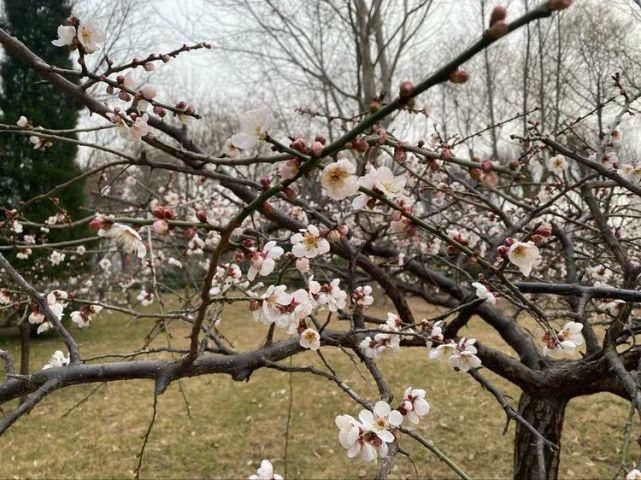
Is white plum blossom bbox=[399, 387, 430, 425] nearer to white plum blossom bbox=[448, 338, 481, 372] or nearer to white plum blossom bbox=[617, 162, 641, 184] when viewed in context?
white plum blossom bbox=[448, 338, 481, 372]

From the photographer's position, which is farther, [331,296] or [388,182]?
[331,296]

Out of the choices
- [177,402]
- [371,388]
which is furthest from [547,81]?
[177,402]

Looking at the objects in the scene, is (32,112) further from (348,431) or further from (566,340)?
(566,340)

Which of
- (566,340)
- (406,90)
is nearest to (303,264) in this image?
(566,340)

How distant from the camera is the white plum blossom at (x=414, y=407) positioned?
4.56 feet

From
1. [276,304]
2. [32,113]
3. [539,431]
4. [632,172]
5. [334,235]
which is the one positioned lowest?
[539,431]

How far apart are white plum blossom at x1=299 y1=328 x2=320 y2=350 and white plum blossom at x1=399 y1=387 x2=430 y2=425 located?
292mm

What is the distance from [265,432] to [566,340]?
4.65 m

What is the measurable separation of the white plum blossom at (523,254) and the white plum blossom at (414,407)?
457 mm

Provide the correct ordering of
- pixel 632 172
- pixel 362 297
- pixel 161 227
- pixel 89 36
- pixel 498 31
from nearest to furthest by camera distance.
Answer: pixel 498 31 → pixel 161 227 → pixel 89 36 → pixel 632 172 → pixel 362 297

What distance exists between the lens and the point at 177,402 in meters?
6.47

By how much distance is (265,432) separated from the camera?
18.1ft

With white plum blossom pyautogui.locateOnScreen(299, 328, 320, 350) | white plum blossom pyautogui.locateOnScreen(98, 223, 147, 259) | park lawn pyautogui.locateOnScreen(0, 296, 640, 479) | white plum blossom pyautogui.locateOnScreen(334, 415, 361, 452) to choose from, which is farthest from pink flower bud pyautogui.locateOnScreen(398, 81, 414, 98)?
park lawn pyautogui.locateOnScreen(0, 296, 640, 479)

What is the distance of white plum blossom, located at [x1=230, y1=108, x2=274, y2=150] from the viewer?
2.95ft
